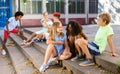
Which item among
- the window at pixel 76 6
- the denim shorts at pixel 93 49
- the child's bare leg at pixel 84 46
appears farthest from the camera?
the window at pixel 76 6

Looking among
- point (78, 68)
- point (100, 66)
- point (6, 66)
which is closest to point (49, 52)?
point (78, 68)

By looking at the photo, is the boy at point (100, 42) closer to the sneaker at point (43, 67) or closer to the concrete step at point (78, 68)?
the concrete step at point (78, 68)

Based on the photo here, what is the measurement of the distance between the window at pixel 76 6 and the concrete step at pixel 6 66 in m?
15.1

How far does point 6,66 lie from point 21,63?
109 centimetres

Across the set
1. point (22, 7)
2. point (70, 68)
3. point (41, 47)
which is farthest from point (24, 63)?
point (22, 7)

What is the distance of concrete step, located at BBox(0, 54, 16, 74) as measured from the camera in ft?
25.6

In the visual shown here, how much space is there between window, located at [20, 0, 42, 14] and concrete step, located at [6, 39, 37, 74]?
1317cm

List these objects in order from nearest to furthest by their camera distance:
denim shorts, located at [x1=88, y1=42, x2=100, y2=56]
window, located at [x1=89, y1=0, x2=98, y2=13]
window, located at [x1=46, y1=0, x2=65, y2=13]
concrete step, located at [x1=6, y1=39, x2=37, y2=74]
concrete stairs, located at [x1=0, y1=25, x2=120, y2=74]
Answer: concrete stairs, located at [x1=0, y1=25, x2=120, y2=74] → denim shorts, located at [x1=88, y1=42, x2=100, y2=56] → concrete step, located at [x1=6, y1=39, x2=37, y2=74] → window, located at [x1=46, y1=0, x2=65, y2=13] → window, located at [x1=89, y1=0, x2=98, y2=13]

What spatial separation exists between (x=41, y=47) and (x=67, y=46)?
6.90 ft

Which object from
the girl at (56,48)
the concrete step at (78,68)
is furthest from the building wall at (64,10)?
the concrete step at (78,68)

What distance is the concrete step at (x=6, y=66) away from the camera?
7807mm

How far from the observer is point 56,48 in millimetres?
6254

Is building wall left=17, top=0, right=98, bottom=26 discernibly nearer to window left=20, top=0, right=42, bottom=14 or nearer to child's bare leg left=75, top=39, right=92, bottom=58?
window left=20, top=0, right=42, bottom=14

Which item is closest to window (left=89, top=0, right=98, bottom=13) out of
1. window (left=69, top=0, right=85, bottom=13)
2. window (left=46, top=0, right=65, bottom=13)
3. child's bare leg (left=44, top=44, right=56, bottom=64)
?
window (left=69, top=0, right=85, bottom=13)
